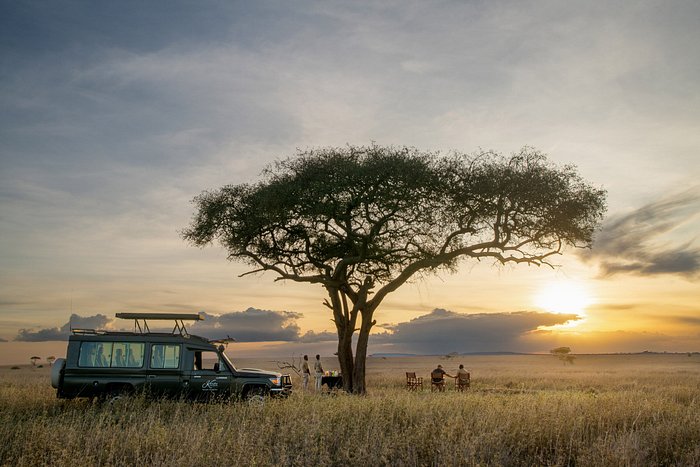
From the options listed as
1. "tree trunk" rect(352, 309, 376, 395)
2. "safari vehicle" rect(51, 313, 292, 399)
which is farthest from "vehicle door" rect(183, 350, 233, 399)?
"tree trunk" rect(352, 309, 376, 395)

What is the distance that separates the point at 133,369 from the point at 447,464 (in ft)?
42.8

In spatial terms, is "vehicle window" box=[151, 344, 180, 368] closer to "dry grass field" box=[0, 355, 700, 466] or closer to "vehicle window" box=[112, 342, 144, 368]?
"vehicle window" box=[112, 342, 144, 368]

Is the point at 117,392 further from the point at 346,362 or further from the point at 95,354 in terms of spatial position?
the point at 346,362

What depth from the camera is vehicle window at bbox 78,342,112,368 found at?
19.8 metres

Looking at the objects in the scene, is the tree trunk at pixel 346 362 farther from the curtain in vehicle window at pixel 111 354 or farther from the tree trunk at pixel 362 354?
the curtain in vehicle window at pixel 111 354

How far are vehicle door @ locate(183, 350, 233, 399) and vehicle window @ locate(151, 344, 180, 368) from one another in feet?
1.75

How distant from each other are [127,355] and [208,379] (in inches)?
109

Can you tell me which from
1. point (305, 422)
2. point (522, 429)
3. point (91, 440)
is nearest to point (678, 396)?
point (522, 429)

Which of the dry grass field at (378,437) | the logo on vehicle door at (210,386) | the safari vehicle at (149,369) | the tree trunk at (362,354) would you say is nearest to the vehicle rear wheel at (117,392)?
the safari vehicle at (149,369)

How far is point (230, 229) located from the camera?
105ft

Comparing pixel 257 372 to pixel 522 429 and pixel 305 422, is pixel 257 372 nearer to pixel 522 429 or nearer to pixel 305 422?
pixel 305 422

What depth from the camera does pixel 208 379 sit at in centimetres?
2034

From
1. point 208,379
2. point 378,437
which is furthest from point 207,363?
point 378,437

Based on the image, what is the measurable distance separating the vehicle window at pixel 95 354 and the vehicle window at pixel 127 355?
0.19 meters
